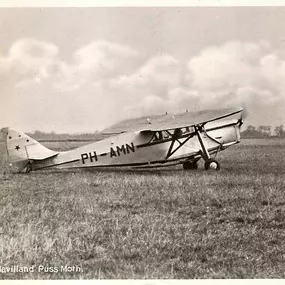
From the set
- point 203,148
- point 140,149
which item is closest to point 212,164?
point 203,148

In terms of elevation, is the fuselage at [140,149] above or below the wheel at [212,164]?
above

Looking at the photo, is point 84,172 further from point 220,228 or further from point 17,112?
point 220,228

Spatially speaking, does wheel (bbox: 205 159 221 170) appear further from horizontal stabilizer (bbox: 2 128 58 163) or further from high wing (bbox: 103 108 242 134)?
horizontal stabilizer (bbox: 2 128 58 163)

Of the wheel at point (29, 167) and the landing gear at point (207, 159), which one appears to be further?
the landing gear at point (207, 159)

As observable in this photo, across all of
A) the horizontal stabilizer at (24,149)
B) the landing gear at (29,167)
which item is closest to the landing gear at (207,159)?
the horizontal stabilizer at (24,149)

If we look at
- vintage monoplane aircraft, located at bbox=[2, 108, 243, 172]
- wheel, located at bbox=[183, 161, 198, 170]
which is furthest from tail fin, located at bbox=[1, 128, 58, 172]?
wheel, located at bbox=[183, 161, 198, 170]

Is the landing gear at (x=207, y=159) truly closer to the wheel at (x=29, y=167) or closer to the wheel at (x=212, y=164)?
the wheel at (x=212, y=164)

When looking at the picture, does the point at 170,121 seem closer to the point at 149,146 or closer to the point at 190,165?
the point at 149,146
